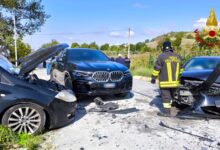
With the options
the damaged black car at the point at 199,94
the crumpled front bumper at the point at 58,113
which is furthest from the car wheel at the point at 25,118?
the damaged black car at the point at 199,94

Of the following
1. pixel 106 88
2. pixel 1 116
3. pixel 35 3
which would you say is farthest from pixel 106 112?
→ pixel 35 3

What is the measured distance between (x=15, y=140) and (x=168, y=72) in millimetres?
3579

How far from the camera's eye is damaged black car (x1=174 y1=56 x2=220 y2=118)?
5.71m

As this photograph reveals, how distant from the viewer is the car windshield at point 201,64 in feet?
24.7

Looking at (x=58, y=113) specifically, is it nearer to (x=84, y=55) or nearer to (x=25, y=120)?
(x=25, y=120)

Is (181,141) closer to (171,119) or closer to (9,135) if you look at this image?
(171,119)

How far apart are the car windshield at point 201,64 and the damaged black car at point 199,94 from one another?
3.70 feet

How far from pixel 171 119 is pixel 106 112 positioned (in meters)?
1.61

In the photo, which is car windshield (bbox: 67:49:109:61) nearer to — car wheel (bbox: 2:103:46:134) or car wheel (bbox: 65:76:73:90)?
car wheel (bbox: 65:76:73:90)

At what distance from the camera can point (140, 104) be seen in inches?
307

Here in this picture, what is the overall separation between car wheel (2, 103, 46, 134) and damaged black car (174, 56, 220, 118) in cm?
310

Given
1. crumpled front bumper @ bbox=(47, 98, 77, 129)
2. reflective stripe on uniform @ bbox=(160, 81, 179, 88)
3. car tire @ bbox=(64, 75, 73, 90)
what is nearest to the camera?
crumpled front bumper @ bbox=(47, 98, 77, 129)

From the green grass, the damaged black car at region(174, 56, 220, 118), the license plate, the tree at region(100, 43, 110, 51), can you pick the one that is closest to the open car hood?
the green grass

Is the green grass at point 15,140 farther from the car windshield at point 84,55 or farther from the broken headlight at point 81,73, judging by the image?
the car windshield at point 84,55
